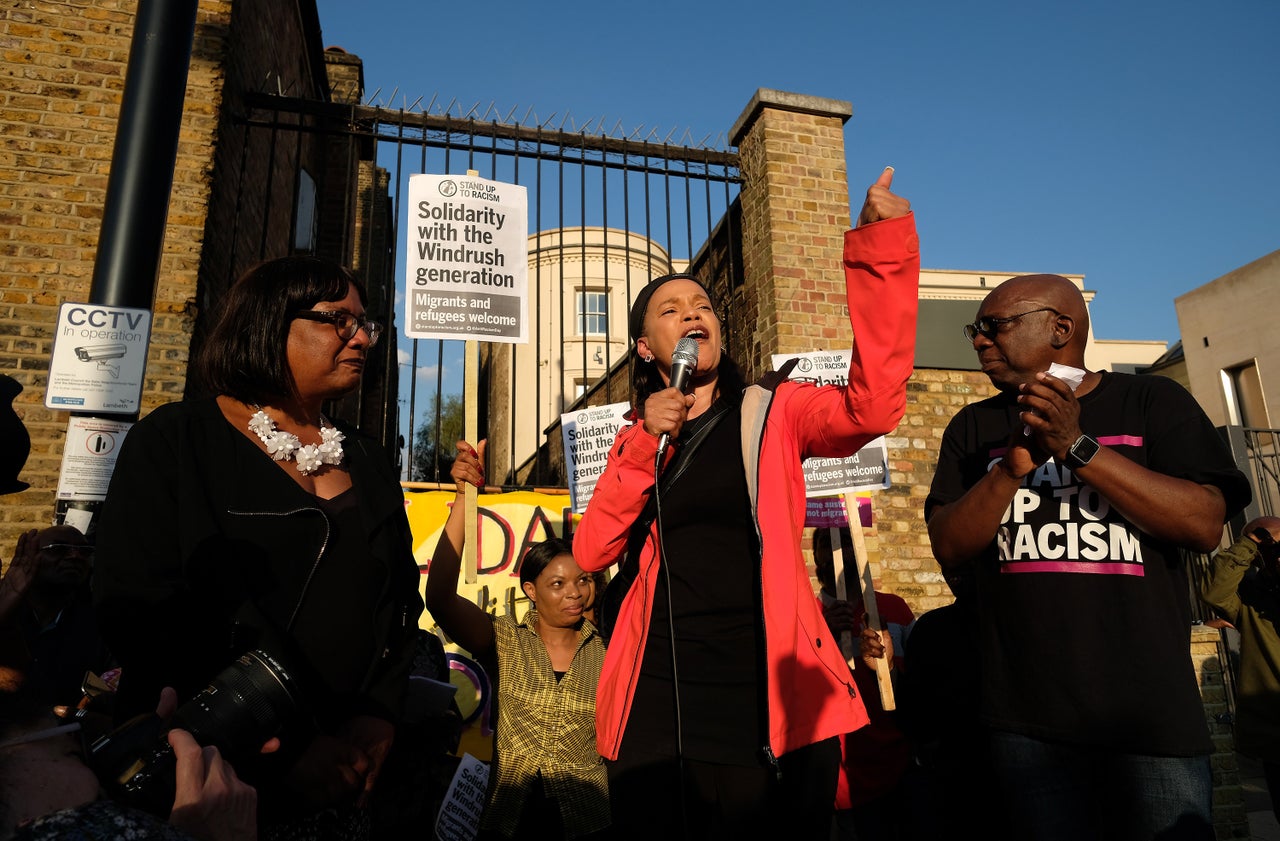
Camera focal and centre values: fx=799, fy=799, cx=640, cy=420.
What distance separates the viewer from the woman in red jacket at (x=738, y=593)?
6.14 feet

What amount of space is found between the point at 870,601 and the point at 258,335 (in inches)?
121

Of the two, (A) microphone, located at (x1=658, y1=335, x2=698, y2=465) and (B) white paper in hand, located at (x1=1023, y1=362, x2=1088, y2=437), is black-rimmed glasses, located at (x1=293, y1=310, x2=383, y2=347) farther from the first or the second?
(B) white paper in hand, located at (x1=1023, y1=362, x2=1088, y2=437)

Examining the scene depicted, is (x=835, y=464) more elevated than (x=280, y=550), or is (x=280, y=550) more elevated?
(x=835, y=464)

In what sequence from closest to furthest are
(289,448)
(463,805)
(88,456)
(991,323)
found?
(289,448), (991,323), (88,456), (463,805)

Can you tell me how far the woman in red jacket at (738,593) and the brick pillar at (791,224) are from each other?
4511 mm

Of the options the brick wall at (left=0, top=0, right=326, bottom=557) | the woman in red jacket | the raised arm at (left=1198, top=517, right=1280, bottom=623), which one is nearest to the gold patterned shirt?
the woman in red jacket

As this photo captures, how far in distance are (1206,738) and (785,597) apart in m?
1.13

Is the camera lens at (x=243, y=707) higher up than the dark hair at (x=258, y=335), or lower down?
lower down

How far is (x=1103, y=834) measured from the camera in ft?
6.75

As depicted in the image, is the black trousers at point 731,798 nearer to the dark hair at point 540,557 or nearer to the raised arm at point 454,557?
the raised arm at point 454,557

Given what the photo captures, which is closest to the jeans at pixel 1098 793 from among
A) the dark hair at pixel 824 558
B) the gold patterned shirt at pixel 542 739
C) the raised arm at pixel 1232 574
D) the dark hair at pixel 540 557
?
the gold patterned shirt at pixel 542 739

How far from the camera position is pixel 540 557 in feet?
13.2

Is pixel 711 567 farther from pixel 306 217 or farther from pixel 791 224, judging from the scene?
pixel 306 217

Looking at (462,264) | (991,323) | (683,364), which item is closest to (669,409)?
(683,364)
